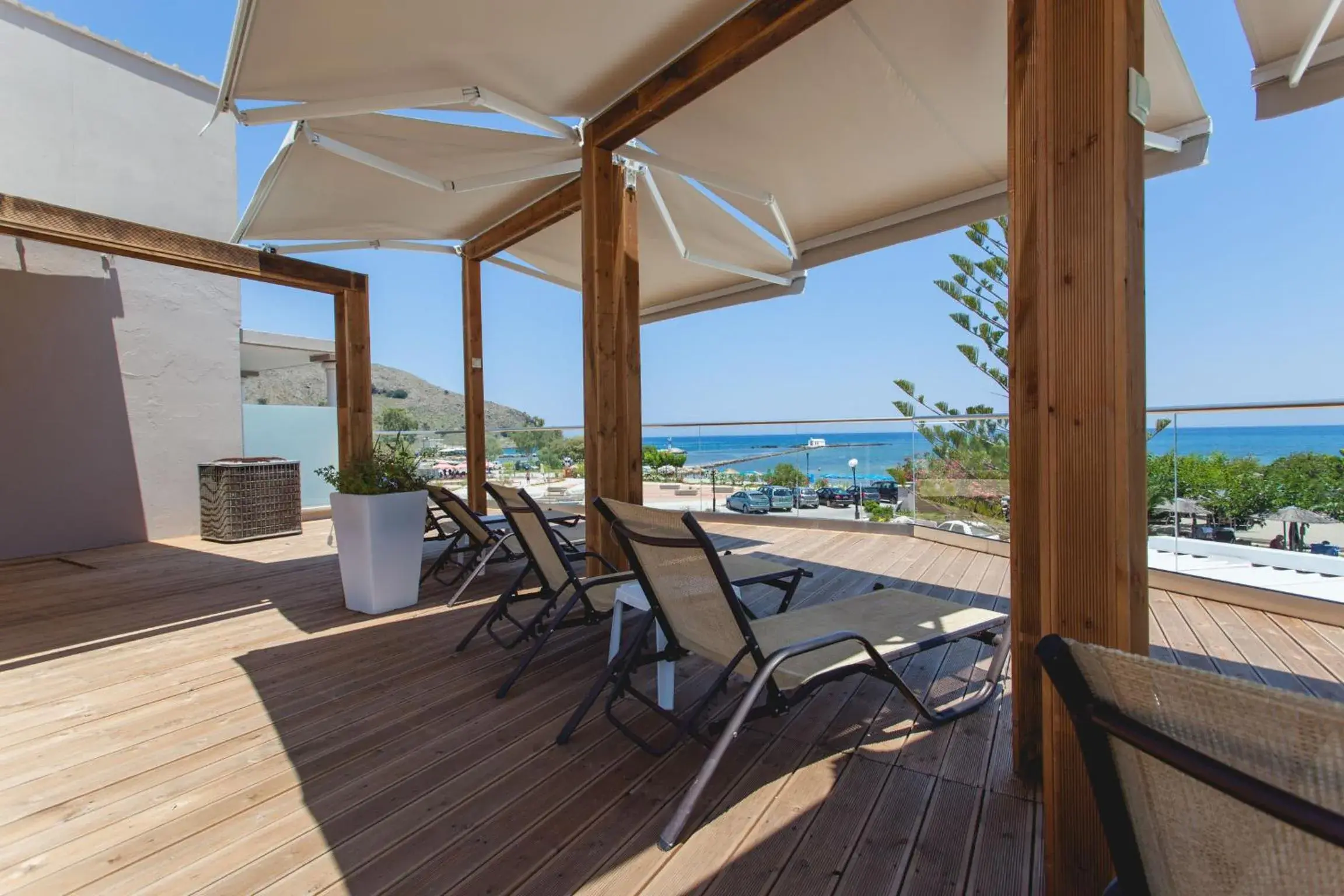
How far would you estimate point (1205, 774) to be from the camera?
2.05 feet

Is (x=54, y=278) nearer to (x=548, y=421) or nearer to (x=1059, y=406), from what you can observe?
(x=548, y=421)

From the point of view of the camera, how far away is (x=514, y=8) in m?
2.49

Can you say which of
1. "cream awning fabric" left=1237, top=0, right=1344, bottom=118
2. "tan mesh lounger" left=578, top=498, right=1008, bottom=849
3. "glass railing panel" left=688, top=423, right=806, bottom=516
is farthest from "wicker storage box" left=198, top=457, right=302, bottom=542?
"cream awning fabric" left=1237, top=0, right=1344, bottom=118

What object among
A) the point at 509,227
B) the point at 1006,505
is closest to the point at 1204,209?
the point at 1006,505

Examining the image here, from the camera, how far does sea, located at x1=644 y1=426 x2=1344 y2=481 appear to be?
3.57 meters

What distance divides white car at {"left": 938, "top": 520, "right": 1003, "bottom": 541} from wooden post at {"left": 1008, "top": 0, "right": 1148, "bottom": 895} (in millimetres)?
4341

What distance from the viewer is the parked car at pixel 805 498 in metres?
7.06

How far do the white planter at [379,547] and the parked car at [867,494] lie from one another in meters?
4.50

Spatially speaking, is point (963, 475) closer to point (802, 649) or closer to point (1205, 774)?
point (802, 649)

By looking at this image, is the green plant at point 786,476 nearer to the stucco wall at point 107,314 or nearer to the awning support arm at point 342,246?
the awning support arm at point 342,246

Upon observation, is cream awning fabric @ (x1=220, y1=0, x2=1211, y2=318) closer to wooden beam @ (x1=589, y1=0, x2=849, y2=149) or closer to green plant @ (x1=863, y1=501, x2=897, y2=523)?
wooden beam @ (x1=589, y1=0, x2=849, y2=149)

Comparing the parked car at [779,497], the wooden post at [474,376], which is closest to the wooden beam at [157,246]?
the wooden post at [474,376]

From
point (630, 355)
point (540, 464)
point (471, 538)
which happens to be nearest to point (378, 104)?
point (630, 355)

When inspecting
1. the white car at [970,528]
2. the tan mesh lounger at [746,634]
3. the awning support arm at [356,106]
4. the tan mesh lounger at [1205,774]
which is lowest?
the white car at [970,528]
